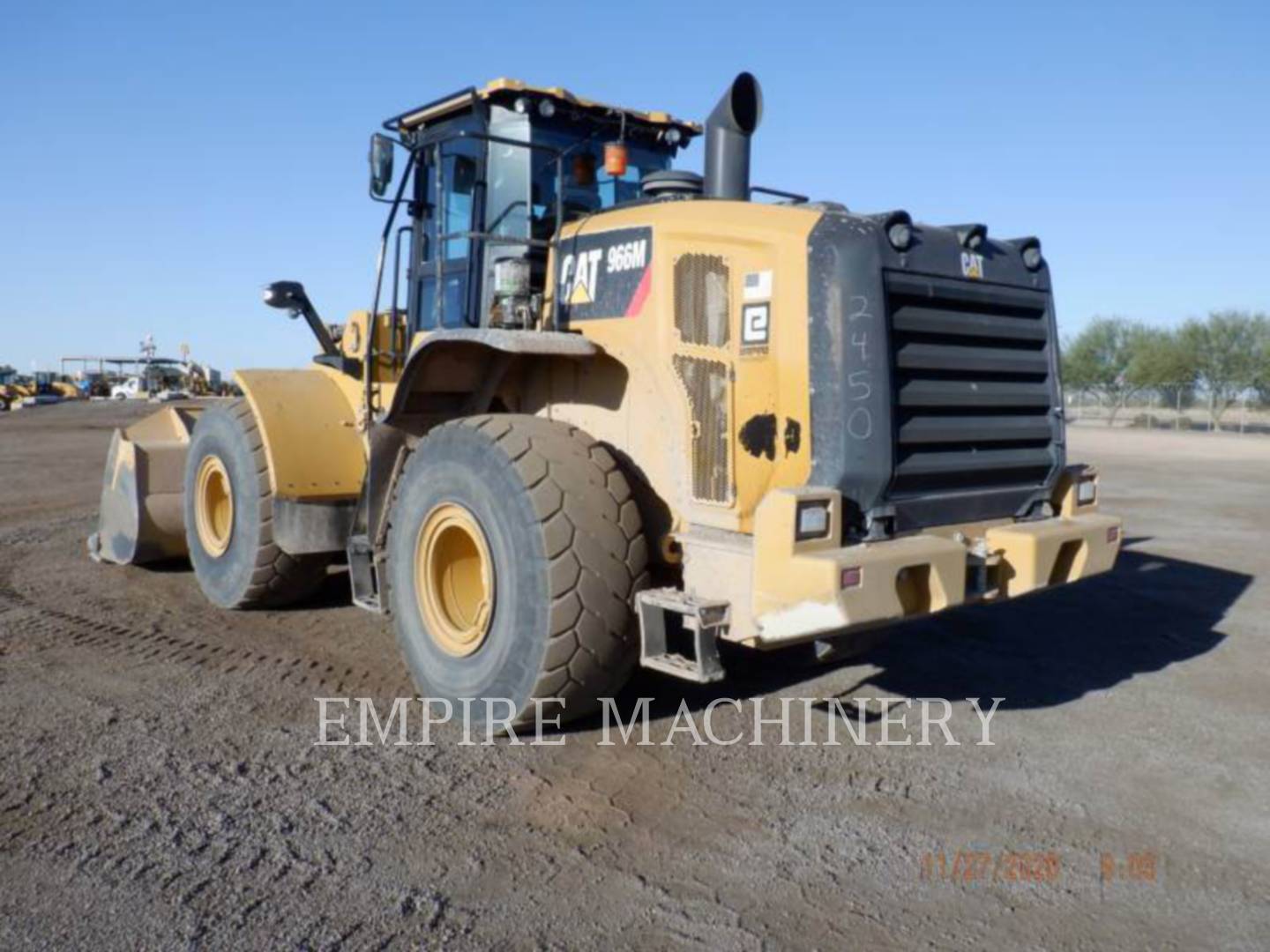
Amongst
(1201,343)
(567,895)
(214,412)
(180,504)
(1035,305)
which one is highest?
(1201,343)

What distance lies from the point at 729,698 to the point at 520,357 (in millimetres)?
1948

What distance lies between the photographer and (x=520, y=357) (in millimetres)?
5406

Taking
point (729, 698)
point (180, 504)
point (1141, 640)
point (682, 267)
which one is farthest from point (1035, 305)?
point (180, 504)

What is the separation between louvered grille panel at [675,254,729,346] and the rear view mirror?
6.64ft

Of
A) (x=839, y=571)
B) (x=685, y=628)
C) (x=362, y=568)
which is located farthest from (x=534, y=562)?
(x=362, y=568)

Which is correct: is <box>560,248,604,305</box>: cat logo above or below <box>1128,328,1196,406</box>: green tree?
below

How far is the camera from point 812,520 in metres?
4.01

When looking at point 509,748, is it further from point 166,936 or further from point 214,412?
point 214,412

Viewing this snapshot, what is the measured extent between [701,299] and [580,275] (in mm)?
757

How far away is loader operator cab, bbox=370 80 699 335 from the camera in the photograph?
5.43 metres

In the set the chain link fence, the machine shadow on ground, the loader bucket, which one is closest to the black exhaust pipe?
the machine shadow on ground

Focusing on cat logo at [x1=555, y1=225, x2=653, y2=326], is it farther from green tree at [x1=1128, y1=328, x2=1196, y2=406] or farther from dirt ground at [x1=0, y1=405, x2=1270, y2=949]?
green tree at [x1=1128, y1=328, x2=1196, y2=406]
